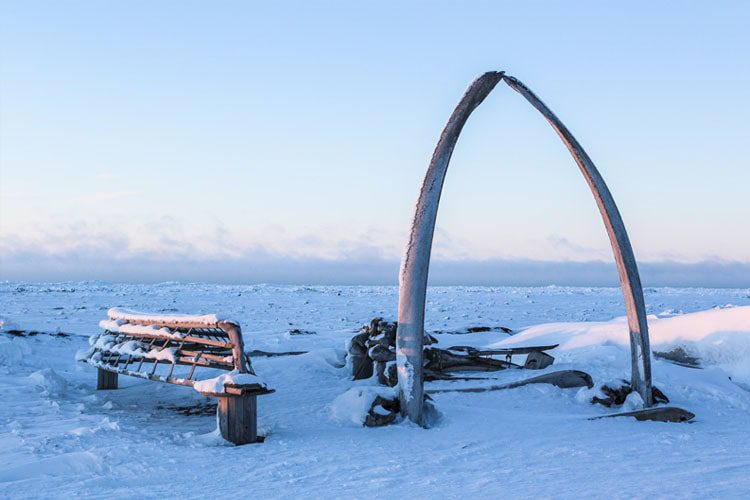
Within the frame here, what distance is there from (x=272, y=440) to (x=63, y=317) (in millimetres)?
17444

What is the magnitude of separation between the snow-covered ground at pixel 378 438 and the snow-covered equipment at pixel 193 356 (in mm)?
329

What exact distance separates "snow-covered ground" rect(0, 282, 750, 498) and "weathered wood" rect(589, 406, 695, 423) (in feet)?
0.70

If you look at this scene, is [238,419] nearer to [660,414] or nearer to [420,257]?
[420,257]

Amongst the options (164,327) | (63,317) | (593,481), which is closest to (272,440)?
(164,327)

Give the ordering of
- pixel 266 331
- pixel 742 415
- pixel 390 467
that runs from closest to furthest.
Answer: pixel 390 467
pixel 742 415
pixel 266 331

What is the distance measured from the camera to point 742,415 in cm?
834

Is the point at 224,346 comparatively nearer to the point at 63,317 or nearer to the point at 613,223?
the point at 613,223

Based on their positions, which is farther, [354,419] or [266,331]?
[266,331]

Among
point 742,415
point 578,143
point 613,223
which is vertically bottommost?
point 742,415

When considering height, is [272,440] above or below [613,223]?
below

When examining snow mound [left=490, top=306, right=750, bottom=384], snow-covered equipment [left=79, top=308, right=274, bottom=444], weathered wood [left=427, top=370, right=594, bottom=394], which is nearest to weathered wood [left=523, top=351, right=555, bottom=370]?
snow mound [left=490, top=306, right=750, bottom=384]

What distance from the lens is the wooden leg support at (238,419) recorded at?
6246mm

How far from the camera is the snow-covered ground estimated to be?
495 cm

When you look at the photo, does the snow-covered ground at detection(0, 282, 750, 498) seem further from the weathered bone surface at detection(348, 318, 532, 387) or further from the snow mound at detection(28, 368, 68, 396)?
the weathered bone surface at detection(348, 318, 532, 387)
